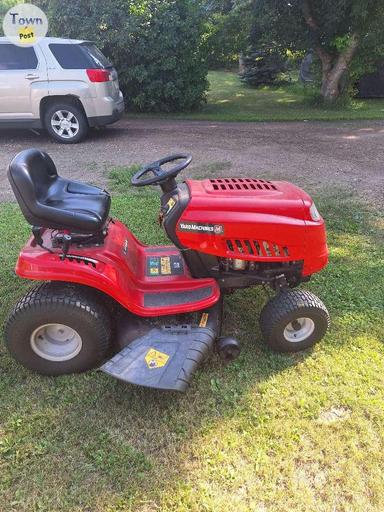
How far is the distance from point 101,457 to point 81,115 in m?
6.91

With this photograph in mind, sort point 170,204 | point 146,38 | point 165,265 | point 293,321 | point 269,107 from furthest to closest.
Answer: point 269,107, point 146,38, point 165,265, point 293,321, point 170,204

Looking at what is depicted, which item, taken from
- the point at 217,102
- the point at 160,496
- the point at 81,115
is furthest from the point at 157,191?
the point at 217,102

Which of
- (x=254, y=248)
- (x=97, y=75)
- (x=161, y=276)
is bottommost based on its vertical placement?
(x=161, y=276)

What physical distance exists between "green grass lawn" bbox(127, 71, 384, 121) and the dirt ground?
715mm

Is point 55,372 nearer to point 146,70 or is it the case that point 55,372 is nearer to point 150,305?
point 150,305

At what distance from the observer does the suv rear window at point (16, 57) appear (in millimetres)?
7816

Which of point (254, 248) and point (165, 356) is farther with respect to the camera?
point (254, 248)

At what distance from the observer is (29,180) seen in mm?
2594

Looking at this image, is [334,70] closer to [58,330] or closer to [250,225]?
[250,225]

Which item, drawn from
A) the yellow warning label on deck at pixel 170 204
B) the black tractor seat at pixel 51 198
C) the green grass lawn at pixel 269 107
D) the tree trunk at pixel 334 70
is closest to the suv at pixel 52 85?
the green grass lawn at pixel 269 107

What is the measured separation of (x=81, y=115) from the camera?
26.6ft
